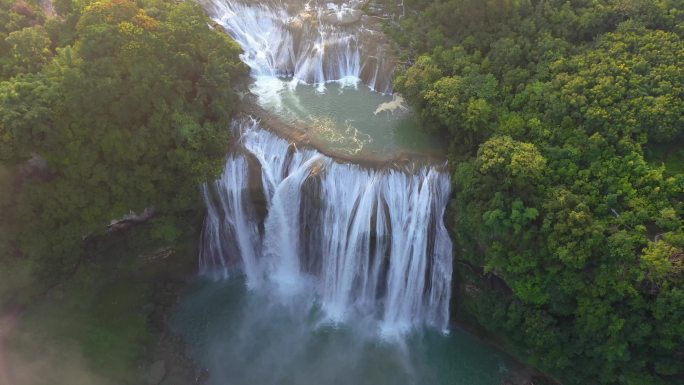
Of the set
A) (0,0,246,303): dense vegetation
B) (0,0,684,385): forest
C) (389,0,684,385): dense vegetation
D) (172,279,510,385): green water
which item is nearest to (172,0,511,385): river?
(172,279,510,385): green water

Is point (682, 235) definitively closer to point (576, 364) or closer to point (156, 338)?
point (576, 364)

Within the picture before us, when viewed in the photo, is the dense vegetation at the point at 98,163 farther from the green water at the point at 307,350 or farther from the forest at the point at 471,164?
the green water at the point at 307,350

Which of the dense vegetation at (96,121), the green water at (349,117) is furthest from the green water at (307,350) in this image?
the green water at (349,117)

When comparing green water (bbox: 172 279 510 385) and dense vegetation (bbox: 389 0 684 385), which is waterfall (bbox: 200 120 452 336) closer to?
green water (bbox: 172 279 510 385)

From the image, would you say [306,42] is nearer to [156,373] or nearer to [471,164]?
[471,164]

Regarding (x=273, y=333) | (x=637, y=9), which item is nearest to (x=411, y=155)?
(x=273, y=333)

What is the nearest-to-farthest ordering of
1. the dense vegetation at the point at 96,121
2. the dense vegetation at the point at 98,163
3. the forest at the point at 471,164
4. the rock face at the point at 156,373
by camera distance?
the forest at the point at 471,164 < the dense vegetation at the point at 96,121 < the dense vegetation at the point at 98,163 < the rock face at the point at 156,373

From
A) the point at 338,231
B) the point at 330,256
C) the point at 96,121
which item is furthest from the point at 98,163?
the point at 330,256
